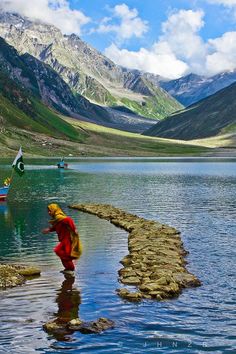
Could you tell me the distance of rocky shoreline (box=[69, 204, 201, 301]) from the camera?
2578cm

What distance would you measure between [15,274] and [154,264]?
8.26 metres

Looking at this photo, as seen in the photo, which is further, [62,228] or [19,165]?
[19,165]

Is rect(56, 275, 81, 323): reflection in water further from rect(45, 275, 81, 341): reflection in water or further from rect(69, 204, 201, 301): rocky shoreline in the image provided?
rect(69, 204, 201, 301): rocky shoreline

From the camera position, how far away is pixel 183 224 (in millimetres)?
51938

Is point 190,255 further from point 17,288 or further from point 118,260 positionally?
point 17,288

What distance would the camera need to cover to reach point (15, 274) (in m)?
28.8

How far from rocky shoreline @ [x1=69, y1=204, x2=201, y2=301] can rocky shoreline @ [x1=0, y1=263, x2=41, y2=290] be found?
16.9ft

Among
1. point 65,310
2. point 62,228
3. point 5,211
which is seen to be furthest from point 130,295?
point 5,211

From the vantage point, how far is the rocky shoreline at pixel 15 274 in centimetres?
2743

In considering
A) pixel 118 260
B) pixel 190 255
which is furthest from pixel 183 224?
pixel 118 260

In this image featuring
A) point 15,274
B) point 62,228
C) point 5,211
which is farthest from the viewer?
point 5,211

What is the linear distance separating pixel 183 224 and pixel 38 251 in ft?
62.1

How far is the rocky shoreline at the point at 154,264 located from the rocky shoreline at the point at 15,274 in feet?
16.9

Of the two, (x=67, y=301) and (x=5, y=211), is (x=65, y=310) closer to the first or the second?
(x=67, y=301)
